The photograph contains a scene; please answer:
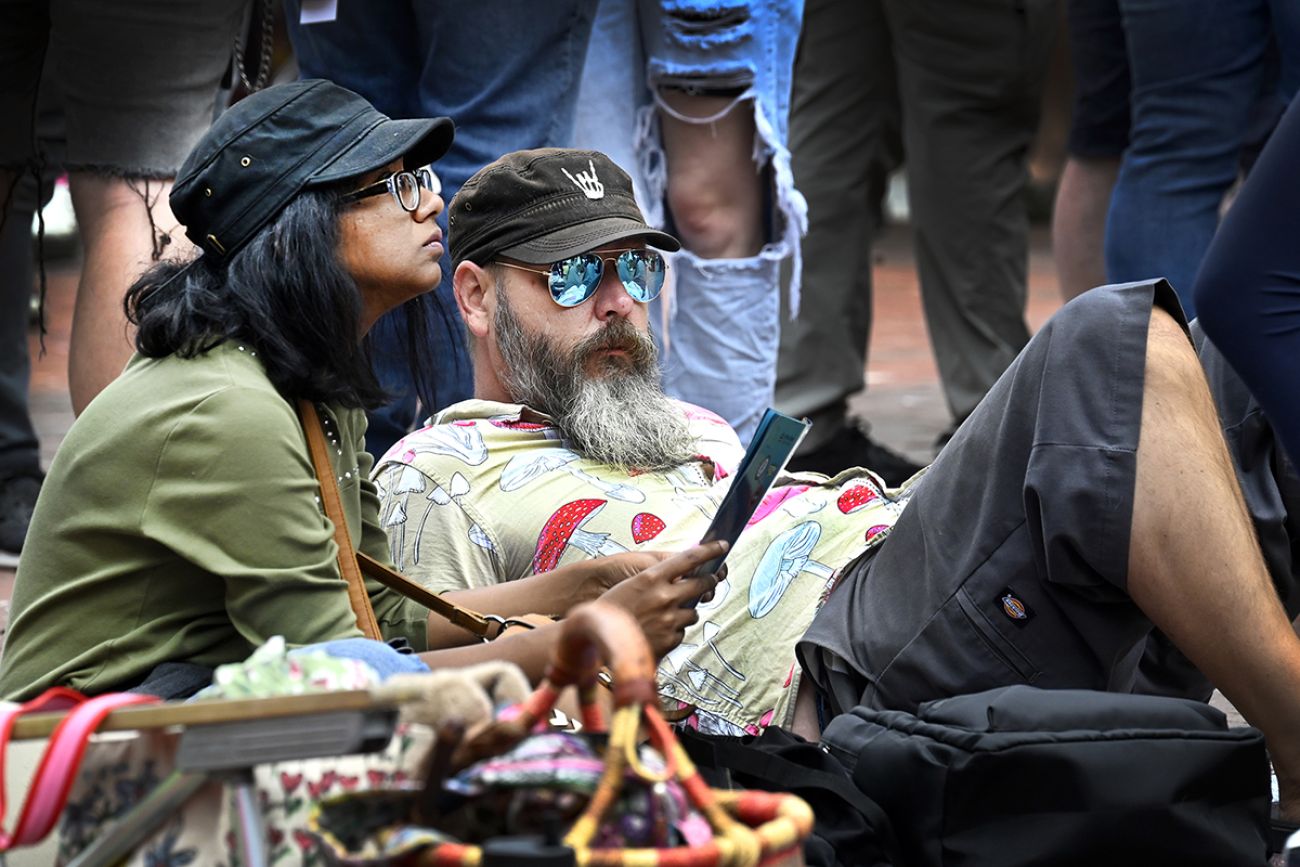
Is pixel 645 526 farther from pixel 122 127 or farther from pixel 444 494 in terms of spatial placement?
pixel 122 127

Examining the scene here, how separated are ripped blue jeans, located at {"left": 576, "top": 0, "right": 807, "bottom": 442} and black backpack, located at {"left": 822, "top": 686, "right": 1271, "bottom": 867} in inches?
76.8

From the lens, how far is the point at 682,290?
14.1 feet

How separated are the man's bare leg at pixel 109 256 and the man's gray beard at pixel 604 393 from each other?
2.18ft

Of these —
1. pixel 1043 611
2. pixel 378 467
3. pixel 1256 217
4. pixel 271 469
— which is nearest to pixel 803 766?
pixel 1043 611

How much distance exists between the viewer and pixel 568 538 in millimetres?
3162

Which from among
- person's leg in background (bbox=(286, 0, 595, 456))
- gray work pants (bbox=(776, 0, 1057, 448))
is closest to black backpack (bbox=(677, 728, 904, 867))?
person's leg in background (bbox=(286, 0, 595, 456))

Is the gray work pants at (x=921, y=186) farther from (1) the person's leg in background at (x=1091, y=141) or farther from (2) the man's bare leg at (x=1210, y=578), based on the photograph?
(2) the man's bare leg at (x=1210, y=578)

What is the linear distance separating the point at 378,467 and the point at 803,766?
1.18 meters

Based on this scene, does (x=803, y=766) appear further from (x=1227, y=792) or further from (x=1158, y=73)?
(x=1158, y=73)

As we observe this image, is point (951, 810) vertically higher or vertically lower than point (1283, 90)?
lower

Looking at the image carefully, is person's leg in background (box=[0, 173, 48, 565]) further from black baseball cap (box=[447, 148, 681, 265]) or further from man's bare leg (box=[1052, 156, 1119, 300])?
man's bare leg (box=[1052, 156, 1119, 300])

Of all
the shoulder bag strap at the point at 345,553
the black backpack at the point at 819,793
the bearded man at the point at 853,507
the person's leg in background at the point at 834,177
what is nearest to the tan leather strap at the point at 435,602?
the shoulder bag strap at the point at 345,553

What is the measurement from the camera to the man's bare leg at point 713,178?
13.8 feet

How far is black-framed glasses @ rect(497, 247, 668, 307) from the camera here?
3.47m
